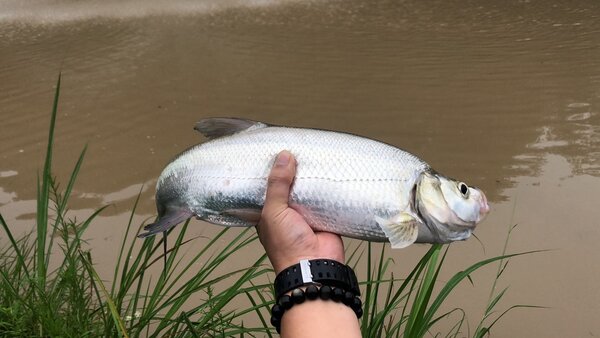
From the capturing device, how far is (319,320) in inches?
57.2

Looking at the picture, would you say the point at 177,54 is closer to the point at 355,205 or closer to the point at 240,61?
the point at 240,61

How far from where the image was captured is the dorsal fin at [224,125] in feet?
6.16

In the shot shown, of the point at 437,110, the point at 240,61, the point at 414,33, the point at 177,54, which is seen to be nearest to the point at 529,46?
the point at 414,33

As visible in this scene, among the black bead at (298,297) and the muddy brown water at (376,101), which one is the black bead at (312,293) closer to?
the black bead at (298,297)

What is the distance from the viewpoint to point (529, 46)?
306 inches

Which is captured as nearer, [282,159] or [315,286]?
[315,286]

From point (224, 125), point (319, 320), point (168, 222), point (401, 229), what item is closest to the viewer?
point (319, 320)

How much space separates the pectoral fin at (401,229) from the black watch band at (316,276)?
0.53 feet

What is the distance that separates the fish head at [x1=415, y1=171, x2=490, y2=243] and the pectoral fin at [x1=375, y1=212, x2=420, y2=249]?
50 mm

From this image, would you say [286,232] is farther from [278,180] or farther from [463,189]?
[463,189]

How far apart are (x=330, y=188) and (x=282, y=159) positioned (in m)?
0.17

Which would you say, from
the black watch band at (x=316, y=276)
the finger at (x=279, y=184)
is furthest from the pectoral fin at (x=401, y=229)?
the finger at (x=279, y=184)

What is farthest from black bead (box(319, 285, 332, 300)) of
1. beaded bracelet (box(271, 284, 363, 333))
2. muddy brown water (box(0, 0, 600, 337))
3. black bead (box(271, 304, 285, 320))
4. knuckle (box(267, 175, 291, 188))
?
muddy brown water (box(0, 0, 600, 337))

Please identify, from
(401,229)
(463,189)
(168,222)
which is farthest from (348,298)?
(168,222)
